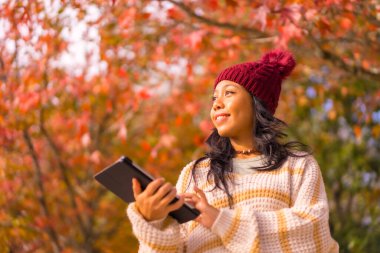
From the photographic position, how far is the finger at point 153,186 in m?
2.64

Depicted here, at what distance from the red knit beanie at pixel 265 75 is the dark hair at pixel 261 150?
0.17 feet

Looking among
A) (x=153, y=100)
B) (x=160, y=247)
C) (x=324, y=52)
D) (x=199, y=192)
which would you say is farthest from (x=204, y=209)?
(x=153, y=100)

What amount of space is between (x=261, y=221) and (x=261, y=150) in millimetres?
424

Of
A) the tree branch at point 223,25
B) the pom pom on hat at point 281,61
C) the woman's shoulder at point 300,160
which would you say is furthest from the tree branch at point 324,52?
the woman's shoulder at point 300,160

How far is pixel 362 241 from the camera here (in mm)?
7457

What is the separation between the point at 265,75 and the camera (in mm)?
3176

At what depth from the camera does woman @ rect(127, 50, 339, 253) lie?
2727mm

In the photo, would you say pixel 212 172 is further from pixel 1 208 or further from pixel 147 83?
pixel 147 83

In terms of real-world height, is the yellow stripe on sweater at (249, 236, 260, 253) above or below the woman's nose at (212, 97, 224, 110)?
below

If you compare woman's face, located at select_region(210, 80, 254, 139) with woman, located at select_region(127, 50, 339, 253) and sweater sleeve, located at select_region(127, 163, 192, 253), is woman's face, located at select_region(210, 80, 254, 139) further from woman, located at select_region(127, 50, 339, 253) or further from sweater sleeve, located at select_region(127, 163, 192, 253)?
sweater sleeve, located at select_region(127, 163, 192, 253)

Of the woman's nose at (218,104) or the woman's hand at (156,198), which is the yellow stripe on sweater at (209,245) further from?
the woman's nose at (218,104)

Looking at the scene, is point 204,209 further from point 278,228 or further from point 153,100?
point 153,100

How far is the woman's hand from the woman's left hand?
0.09 m

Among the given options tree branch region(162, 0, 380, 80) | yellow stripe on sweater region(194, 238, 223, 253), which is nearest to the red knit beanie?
yellow stripe on sweater region(194, 238, 223, 253)
